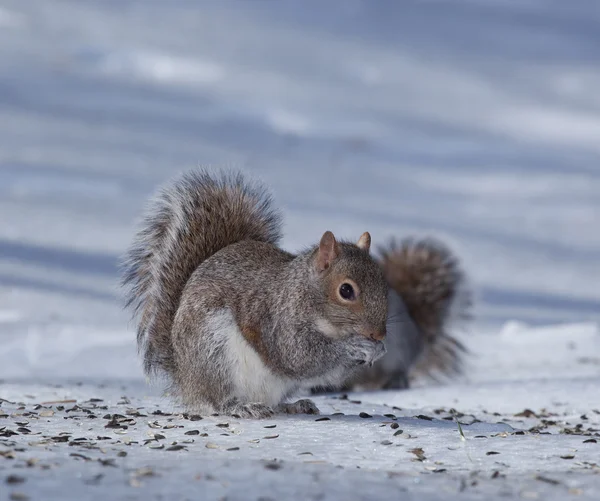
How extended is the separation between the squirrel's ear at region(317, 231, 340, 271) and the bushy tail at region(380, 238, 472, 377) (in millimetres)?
4616

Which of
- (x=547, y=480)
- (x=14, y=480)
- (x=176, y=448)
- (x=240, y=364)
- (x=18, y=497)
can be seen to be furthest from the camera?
(x=240, y=364)

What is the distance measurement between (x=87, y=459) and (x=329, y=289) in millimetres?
1657

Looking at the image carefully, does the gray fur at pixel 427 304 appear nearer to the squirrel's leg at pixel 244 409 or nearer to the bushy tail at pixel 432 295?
the bushy tail at pixel 432 295

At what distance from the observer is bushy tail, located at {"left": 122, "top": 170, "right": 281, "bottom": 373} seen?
18.9 ft

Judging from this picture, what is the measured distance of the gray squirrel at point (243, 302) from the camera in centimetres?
509

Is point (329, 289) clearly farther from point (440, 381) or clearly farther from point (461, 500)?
point (440, 381)

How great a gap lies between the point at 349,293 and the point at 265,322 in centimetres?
51

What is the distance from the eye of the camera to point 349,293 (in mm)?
5047

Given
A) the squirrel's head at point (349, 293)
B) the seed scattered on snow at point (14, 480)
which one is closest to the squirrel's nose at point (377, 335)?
the squirrel's head at point (349, 293)

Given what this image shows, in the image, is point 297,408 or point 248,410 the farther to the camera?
point 297,408

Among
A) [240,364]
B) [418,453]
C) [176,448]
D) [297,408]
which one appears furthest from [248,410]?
[418,453]

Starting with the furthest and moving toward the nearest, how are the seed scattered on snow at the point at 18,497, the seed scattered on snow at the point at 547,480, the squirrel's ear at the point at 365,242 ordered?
1. the squirrel's ear at the point at 365,242
2. the seed scattered on snow at the point at 547,480
3. the seed scattered on snow at the point at 18,497

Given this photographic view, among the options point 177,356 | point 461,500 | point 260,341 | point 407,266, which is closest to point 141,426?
point 177,356

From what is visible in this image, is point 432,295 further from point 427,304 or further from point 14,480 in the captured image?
point 14,480
